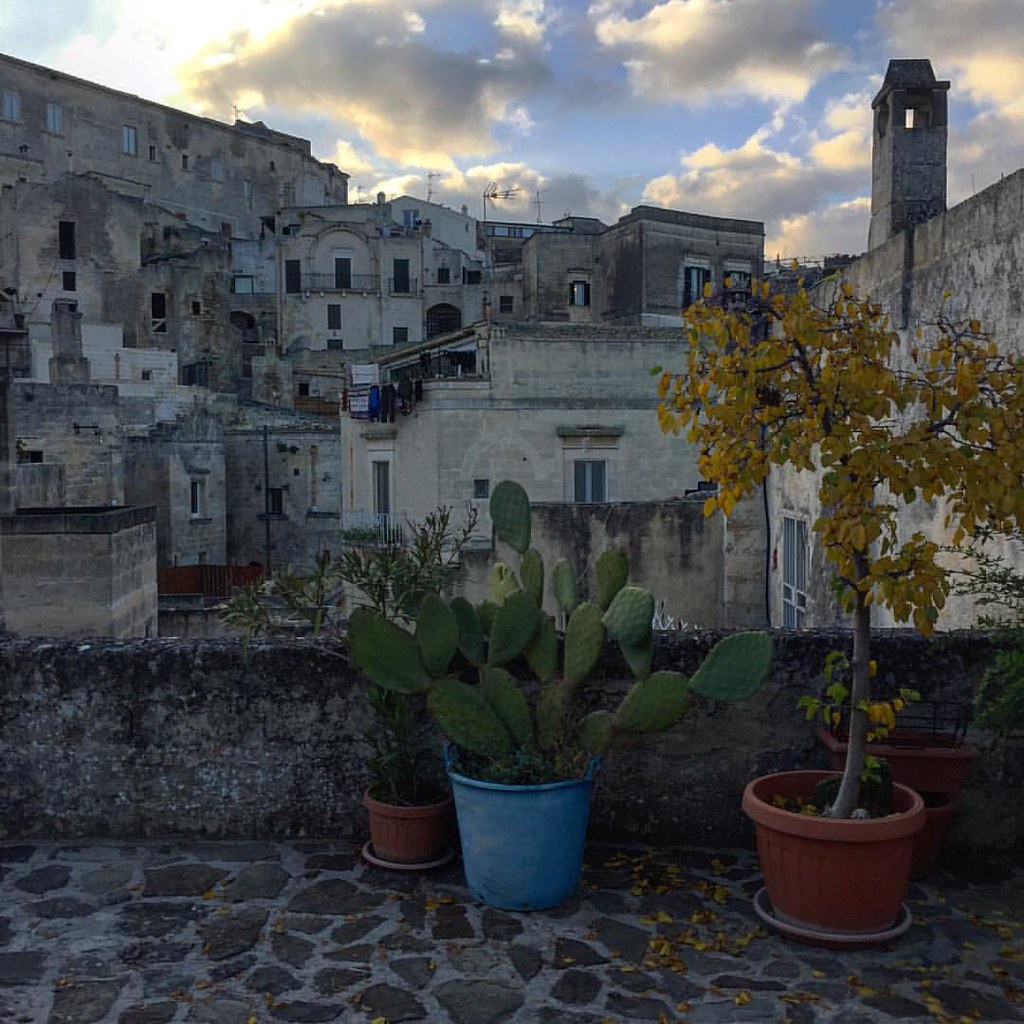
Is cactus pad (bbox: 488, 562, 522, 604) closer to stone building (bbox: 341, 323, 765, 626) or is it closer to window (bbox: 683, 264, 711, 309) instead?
stone building (bbox: 341, 323, 765, 626)

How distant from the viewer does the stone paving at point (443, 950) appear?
160 inches

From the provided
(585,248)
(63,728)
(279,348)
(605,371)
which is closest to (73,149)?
(279,348)

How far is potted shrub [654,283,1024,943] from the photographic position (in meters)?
4.17

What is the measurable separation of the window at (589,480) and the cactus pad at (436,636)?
641 inches

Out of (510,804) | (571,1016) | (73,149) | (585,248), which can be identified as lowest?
(571,1016)

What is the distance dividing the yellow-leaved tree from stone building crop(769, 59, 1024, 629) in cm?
157

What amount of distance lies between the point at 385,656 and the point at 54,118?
57.7 metres

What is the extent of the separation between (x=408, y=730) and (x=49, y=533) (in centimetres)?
1119

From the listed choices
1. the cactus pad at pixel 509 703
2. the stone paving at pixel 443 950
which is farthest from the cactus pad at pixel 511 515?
the stone paving at pixel 443 950

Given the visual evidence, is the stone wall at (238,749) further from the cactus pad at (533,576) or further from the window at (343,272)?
the window at (343,272)

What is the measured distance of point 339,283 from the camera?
48344 mm

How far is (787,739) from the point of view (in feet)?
18.6

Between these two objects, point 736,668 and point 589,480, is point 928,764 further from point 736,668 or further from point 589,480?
point 589,480

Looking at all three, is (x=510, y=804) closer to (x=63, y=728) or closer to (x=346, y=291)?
(x=63, y=728)
